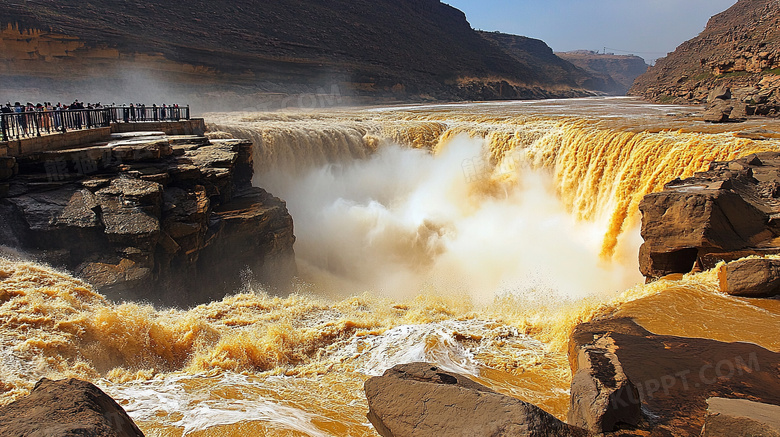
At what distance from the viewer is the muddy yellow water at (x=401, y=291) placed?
6.21 m

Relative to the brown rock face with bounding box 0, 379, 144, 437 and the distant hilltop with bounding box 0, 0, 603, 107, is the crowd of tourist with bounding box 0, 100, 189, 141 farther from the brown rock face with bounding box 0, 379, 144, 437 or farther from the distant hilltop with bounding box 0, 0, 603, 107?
the distant hilltop with bounding box 0, 0, 603, 107

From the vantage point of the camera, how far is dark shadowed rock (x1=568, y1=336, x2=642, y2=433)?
410cm

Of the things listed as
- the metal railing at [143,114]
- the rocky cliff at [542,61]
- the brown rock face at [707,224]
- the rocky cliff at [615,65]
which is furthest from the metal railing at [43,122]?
the rocky cliff at [615,65]

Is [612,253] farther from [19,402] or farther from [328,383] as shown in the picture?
[19,402]

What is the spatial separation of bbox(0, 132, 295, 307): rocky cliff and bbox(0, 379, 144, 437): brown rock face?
6.71 metres

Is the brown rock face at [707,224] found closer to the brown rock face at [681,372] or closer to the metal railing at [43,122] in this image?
the brown rock face at [681,372]

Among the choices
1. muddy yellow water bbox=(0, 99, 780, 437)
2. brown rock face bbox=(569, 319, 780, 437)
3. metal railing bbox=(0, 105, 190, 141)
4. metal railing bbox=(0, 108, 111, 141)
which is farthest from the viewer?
metal railing bbox=(0, 108, 111, 141)

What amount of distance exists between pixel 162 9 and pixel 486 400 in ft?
147

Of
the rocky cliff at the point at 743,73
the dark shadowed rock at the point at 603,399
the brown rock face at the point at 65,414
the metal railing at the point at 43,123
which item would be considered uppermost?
the rocky cliff at the point at 743,73

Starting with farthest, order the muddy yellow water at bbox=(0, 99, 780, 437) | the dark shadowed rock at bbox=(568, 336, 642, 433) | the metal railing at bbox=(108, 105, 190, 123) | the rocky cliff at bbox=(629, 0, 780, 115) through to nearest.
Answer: the rocky cliff at bbox=(629, 0, 780, 115) → the metal railing at bbox=(108, 105, 190, 123) → the muddy yellow water at bbox=(0, 99, 780, 437) → the dark shadowed rock at bbox=(568, 336, 642, 433)

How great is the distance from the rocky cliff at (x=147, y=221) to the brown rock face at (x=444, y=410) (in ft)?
24.2

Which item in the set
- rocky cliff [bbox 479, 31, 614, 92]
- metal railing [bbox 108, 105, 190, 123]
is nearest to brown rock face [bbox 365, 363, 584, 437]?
metal railing [bbox 108, 105, 190, 123]

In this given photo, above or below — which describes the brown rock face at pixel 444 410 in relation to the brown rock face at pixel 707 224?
below

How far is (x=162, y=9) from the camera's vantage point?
4022 centimetres
